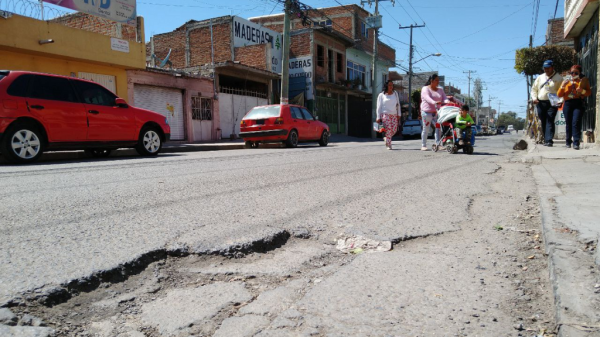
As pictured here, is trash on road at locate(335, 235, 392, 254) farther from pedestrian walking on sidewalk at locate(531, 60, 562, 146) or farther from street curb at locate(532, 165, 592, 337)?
pedestrian walking on sidewalk at locate(531, 60, 562, 146)

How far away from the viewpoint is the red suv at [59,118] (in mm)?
7137

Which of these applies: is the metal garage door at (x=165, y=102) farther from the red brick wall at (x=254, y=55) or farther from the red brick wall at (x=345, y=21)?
the red brick wall at (x=345, y=21)

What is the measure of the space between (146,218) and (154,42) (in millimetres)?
28358

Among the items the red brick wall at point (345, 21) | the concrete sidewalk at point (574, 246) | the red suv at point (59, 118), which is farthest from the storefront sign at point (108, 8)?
the red brick wall at point (345, 21)

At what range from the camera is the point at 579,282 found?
5.96 feet

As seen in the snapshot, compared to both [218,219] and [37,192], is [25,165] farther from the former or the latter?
[218,219]

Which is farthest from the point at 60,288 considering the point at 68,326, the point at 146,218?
the point at 146,218

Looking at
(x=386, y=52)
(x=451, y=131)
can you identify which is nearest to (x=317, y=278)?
(x=451, y=131)

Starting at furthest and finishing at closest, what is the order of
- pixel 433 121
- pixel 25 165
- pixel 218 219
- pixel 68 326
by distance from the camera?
1. pixel 433 121
2. pixel 25 165
3. pixel 218 219
4. pixel 68 326

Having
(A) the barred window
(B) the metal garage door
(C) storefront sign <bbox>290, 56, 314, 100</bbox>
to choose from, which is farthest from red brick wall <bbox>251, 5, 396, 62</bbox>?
(B) the metal garage door

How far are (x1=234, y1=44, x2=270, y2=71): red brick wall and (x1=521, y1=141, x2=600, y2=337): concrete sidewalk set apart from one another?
2195 cm

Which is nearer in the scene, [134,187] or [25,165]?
[134,187]

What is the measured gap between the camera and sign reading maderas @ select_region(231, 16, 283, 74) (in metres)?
25.2

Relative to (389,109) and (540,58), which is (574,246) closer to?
(389,109)
